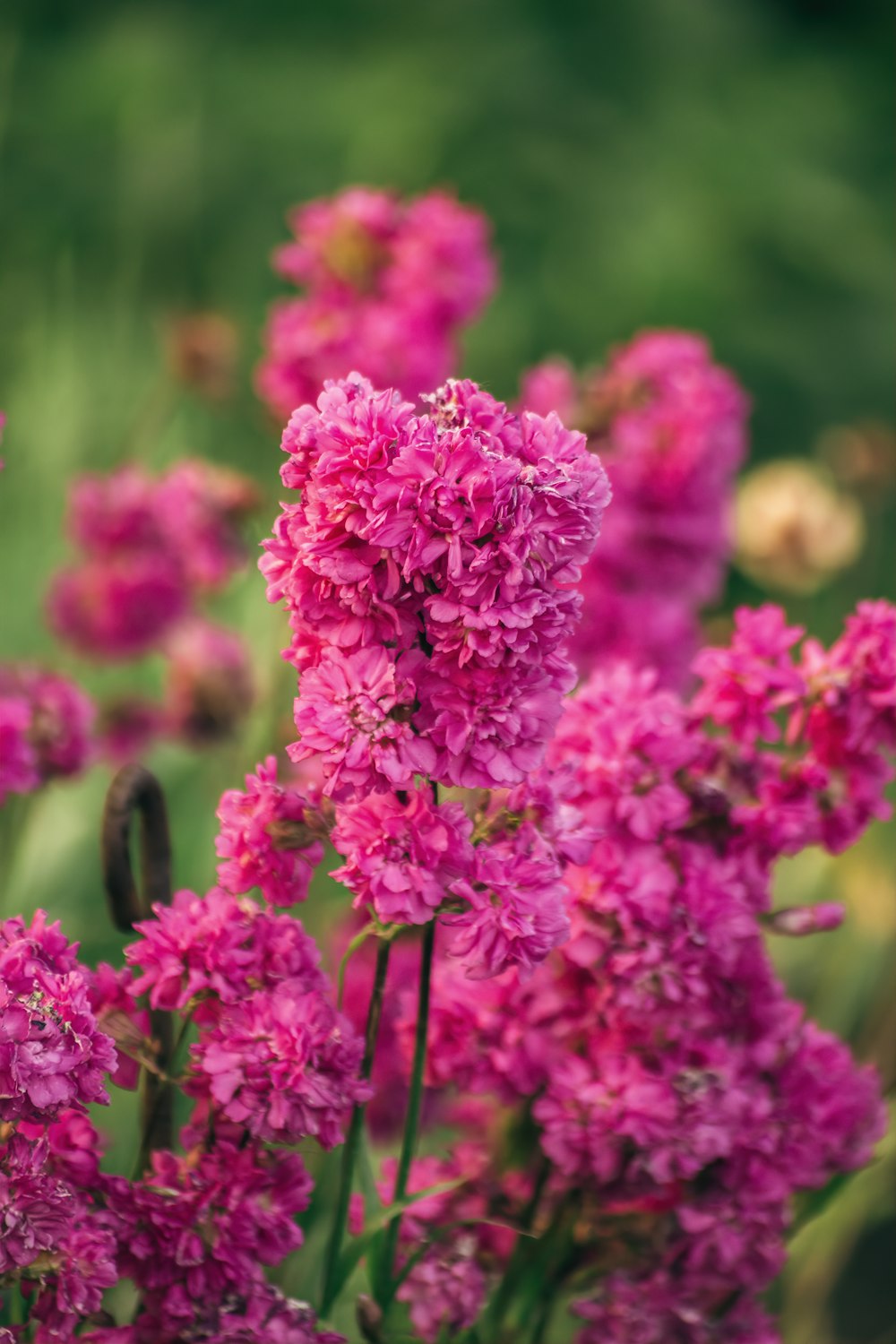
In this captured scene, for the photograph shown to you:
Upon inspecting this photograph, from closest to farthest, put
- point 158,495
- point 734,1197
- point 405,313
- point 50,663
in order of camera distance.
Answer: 1. point 734,1197
2. point 405,313
3. point 158,495
4. point 50,663

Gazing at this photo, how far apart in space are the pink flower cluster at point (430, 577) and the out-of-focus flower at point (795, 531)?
128 centimetres

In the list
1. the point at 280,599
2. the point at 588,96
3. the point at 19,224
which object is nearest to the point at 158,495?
the point at 280,599

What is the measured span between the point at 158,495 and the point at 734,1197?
0.92 metres

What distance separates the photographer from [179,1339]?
73 centimetres

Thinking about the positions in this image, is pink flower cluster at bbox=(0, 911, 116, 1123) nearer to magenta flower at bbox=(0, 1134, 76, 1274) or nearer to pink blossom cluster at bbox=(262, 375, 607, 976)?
magenta flower at bbox=(0, 1134, 76, 1274)

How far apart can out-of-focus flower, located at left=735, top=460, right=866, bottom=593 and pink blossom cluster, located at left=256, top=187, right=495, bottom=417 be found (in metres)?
0.62

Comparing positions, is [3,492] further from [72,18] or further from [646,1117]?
[72,18]

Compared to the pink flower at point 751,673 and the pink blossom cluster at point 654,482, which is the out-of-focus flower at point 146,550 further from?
the pink flower at point 751,673

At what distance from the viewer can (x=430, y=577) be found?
25.9 inches

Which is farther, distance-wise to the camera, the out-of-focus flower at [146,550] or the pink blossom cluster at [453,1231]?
the out-of-focus flower at [146,550]

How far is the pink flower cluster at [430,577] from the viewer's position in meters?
0.63

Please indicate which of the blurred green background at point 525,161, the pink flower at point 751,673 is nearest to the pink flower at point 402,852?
the pink flower at point 751,673

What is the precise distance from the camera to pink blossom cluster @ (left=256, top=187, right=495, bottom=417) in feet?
4.55

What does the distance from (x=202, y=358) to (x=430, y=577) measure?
1.03 m
